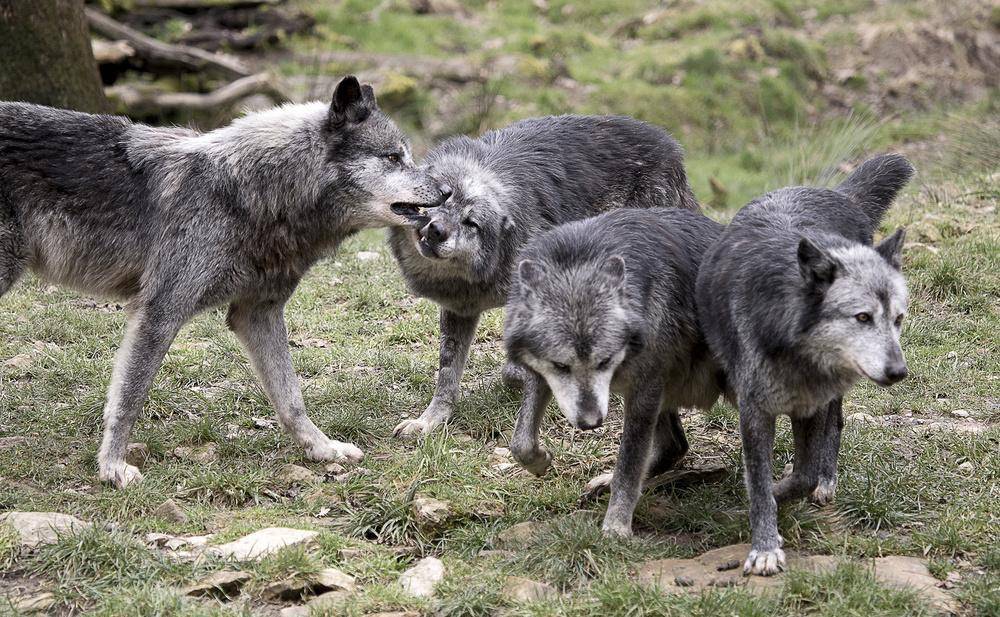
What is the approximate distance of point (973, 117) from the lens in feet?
38.9

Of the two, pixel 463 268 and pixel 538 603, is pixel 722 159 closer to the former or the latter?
pixel 463 268

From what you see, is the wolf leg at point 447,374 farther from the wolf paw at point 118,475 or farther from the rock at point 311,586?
the rock at point 311,586

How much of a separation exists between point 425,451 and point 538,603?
1577mm

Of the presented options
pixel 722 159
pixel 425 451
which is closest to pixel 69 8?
pixel 425 451

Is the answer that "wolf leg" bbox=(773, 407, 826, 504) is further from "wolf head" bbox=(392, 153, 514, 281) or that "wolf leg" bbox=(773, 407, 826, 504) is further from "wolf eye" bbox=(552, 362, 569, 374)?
"wolf head" bbox=(392, 153, 514, 281)

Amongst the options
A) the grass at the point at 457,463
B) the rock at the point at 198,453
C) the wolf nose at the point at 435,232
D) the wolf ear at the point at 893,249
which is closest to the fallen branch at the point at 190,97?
the grass at the point at 457,463

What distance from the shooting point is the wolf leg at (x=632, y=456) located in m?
4.89

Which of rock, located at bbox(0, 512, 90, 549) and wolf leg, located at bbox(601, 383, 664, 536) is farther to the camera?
wolf leg, located at bbox(601, 383, 664, 536)

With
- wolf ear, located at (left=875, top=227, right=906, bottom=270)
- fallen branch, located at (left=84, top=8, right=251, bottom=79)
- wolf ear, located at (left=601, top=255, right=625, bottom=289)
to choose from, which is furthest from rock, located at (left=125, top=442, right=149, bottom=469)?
fallen branch, located at (left=84, top=8, right=251, bottom=79)

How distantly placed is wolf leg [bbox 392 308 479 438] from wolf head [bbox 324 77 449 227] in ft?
3.34

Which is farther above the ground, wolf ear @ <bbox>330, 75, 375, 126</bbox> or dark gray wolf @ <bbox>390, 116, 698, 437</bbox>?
wolf ear @ <bbox>330, 75, 375, 126</bbox>

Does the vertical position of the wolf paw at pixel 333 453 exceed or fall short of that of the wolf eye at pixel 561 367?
it falls short

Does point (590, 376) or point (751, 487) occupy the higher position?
point (590, 376)

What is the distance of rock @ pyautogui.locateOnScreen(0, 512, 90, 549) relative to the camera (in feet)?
15.0
